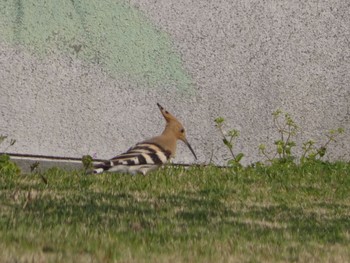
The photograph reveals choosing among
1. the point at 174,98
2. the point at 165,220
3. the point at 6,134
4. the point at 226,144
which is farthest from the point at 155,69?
the point at 165,220

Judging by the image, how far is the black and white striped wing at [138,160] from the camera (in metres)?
8.11

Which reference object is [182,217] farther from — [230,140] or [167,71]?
[167,71]

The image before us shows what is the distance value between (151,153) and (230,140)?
1012 mm

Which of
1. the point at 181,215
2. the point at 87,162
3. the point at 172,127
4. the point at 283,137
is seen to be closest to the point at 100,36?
the point at 172,127

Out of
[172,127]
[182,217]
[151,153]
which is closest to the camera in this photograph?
[182,217]

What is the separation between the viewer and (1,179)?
25.3 feet

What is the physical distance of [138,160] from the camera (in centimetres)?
809

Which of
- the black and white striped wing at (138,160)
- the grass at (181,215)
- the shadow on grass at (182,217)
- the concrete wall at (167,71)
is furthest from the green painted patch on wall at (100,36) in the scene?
the shadow on grass at (182,217)

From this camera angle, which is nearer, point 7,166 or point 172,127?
point 7,166

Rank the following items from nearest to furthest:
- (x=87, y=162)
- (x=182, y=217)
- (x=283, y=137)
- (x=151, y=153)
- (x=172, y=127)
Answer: (x=182, y=217)
(x=151, y=153)
(x=87, y=162)
(x=172, y=127)
(x=283, y=137)

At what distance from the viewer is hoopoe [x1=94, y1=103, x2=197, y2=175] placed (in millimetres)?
8133

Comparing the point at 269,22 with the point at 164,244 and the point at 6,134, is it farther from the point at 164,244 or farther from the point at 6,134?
the point at 164,244

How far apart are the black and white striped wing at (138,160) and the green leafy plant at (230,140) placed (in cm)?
65

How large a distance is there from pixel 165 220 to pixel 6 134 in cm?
299
